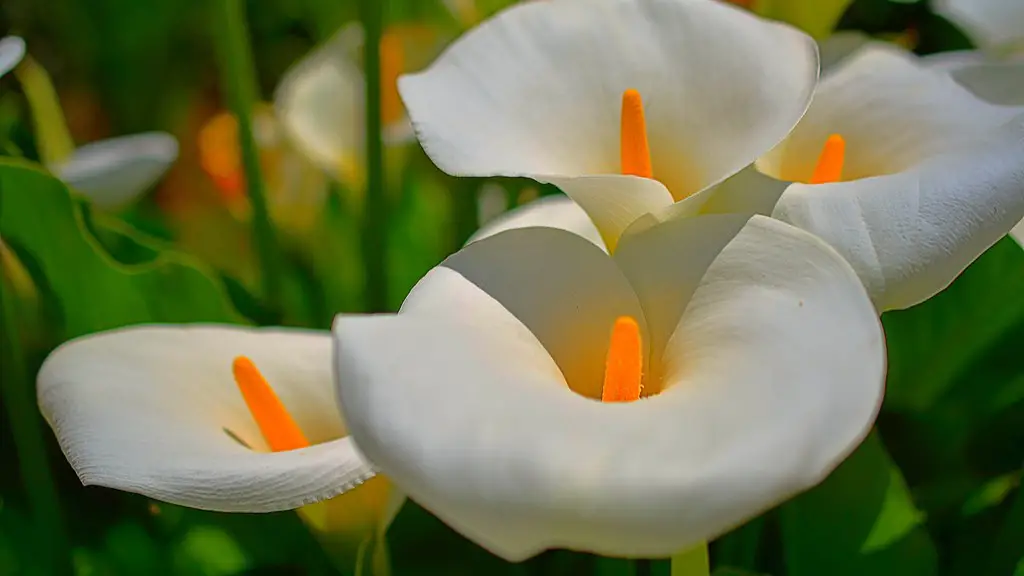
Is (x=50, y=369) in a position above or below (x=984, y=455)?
above

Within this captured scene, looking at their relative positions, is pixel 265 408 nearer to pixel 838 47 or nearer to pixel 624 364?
pixel 624 364

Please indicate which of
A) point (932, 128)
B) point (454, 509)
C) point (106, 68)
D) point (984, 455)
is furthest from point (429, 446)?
point (106, 68)

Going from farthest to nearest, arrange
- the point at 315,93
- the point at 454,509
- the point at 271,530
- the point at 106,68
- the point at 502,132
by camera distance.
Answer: the point at 106,68 → the point at 315,93 → the point at 271,530 → the point at 502,132 → the point at 454,509

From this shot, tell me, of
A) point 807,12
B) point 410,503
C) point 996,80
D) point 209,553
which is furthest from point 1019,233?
point 209,553

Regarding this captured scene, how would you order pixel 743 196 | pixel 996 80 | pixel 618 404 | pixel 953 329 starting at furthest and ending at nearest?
pixel 953 329 → pixel 996 80 → pixel 743 196 → pixel 618 404

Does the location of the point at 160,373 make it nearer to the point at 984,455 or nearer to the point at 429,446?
the point at 429,446

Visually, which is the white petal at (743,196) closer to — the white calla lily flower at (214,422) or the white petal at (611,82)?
the white petal at (611,82)

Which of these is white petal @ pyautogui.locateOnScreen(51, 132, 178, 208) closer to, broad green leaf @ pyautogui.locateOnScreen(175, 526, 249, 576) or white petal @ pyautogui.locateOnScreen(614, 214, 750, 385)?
broad green leaf @ pyautogui.locateOnScreen(175, 526, 249, 576)
